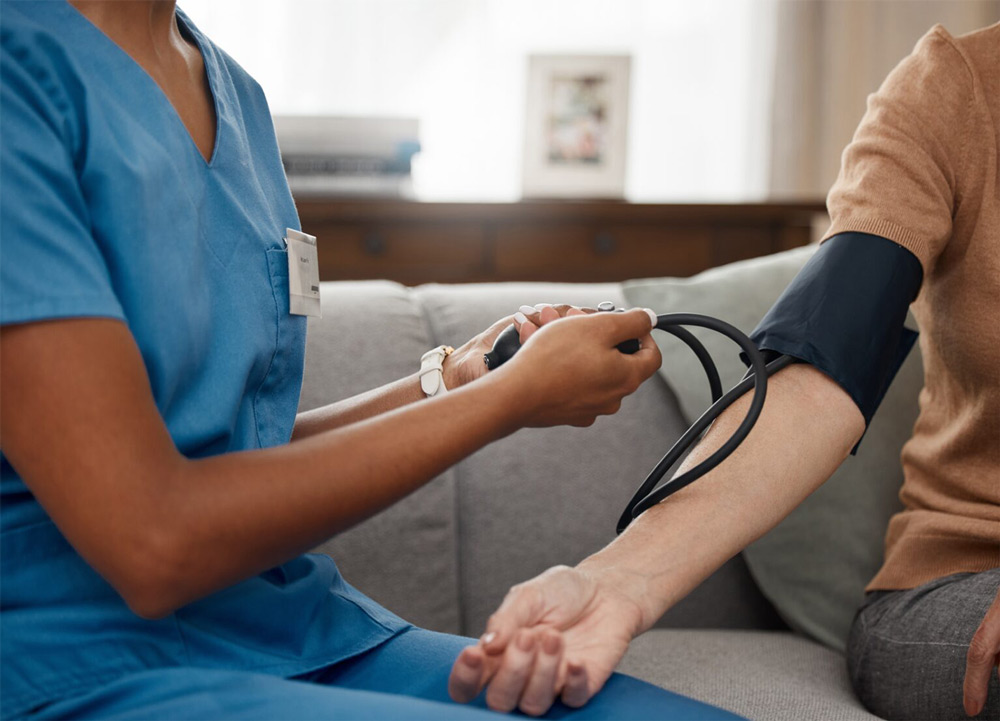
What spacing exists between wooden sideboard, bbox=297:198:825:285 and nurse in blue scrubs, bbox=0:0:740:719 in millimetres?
1370

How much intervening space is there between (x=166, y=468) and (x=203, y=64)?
0.38m

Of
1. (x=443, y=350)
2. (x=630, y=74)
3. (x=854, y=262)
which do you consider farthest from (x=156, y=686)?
Result: (x=630, y=74)

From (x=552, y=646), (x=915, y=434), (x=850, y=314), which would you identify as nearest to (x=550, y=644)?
(x=552, y=646)

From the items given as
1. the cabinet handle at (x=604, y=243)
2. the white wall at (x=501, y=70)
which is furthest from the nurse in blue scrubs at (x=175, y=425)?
the white wall at (x=501, y=70)

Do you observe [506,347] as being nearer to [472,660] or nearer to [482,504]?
[472,660]

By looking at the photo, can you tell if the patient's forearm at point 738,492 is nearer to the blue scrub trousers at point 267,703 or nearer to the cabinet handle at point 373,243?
the blue scrub trousers at point 267,703

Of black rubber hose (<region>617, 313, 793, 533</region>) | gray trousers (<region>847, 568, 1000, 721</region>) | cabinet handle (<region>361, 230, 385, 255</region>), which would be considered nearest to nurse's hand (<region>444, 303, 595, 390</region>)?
black rubber hose (<region>617, 313, 793, 533</region>)

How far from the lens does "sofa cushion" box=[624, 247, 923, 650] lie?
4.06ft

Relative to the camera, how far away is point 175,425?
654mm

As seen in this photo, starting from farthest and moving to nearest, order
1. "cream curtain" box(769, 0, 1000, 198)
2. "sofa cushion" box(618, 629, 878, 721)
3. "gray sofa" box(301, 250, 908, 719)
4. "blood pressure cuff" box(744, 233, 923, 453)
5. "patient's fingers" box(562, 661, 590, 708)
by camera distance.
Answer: "cream curtain" box(769, 0, 1000, 198) → "gray sofa" box(301, 250, 908, 719) → "sofa cushion" box(618, 629, 878, 721) → "blood pressure cuff" box(744, 233, 923, 453) → "patient's fingers" box(562, 661, 590, 708)

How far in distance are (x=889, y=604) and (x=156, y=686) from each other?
2.46 feet

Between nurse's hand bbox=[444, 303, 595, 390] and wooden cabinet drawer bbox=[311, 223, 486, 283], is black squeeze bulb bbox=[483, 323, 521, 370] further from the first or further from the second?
wooden cabinet drawer bbox=[311, 223, 486, 283]

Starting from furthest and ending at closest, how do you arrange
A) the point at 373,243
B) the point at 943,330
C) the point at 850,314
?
1. the point at 373,243
2. the point at 943,330
3. the point at 850,314

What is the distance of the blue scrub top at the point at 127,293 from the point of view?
0.56 m
